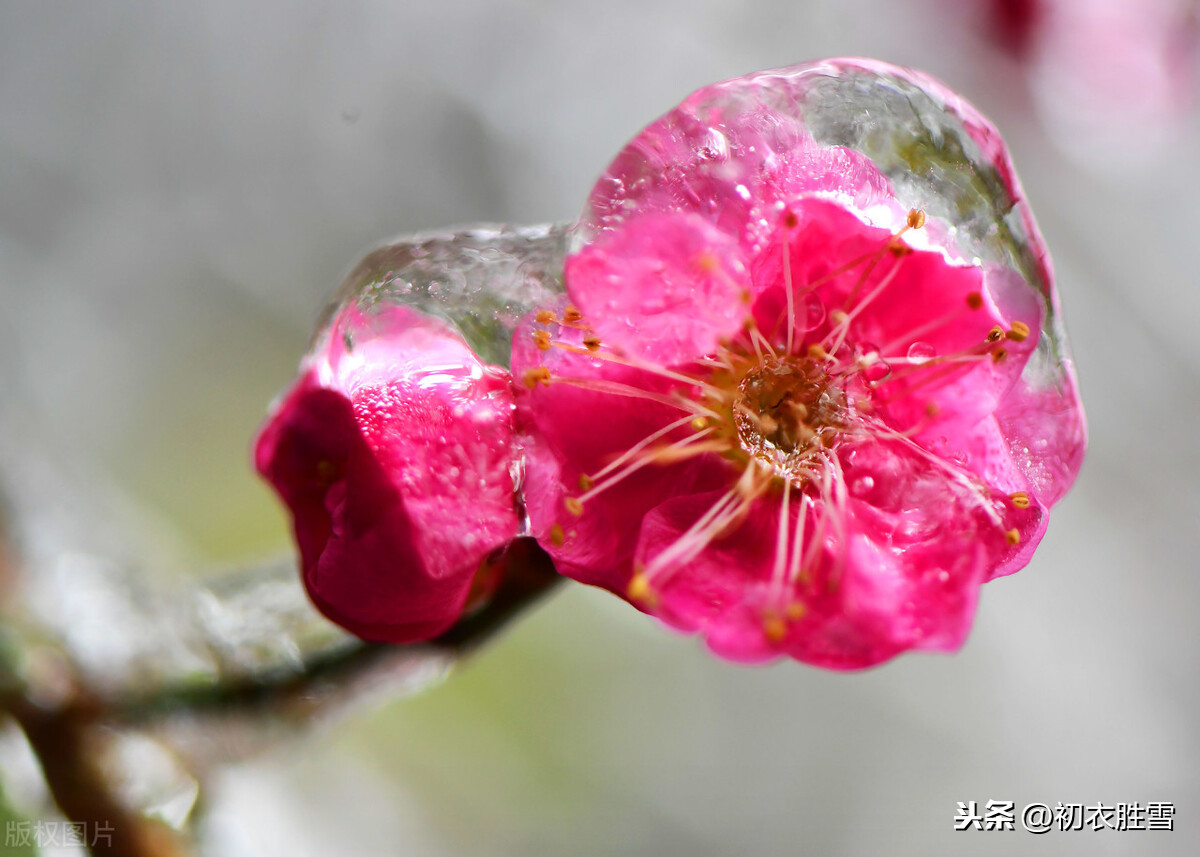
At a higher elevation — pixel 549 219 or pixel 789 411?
pixel 789 411

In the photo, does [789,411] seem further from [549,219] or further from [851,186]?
[549,219]

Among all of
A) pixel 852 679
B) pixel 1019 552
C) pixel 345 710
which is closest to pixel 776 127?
pixel 1019 552

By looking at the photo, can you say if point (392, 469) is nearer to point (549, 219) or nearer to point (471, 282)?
point (471, 282)

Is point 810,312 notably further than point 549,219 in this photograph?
No

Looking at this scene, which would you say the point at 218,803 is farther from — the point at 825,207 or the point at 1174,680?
the point at 1174,680

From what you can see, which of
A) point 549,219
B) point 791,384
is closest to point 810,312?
point 791,384

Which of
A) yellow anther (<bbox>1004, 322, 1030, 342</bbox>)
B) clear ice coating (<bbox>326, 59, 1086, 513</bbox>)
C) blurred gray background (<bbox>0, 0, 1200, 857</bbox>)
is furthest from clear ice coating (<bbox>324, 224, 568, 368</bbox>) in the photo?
blurred gray background (<bbox>0, 0, 1200, 857</bbox>)
